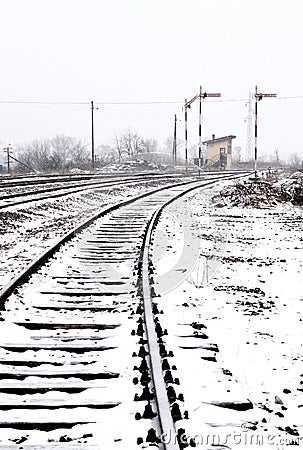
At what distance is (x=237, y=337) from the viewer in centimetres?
466

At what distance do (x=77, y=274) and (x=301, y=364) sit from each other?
12.1ft

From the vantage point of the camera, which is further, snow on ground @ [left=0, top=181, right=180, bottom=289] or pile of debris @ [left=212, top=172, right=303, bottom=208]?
pile of debris @ [left=212, top=172, right=303, bottom=208]

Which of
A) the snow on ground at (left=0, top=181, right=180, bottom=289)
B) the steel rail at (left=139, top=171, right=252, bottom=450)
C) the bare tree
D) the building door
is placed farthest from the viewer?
the building door

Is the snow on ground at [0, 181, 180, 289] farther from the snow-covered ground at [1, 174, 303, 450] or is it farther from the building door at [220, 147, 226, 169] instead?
the building door at [220, 147, 226, 169]

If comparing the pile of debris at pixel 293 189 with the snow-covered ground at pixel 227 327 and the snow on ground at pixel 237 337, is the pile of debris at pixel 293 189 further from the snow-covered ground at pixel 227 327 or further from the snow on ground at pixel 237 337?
the snow on ground at pixel 237 337

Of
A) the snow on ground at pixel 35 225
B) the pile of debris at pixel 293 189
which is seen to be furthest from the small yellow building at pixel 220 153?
the snow on ground at pixel 35 225

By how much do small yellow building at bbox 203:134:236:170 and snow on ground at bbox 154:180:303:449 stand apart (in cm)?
5672

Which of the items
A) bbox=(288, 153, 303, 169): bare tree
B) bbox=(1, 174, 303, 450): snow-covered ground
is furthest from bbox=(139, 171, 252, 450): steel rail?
bbox=(288, 153, 303, 169): bare tree

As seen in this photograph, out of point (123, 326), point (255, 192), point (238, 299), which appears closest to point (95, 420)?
point (123, 326)

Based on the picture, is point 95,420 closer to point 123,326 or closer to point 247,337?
point 123,326

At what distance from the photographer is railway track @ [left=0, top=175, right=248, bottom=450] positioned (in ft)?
9.62

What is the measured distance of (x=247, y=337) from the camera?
4664 millimetres

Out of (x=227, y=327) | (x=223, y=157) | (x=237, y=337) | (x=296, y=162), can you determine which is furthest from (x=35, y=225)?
(x=296, y=162)

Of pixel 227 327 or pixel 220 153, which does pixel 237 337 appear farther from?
pixel 220 153
